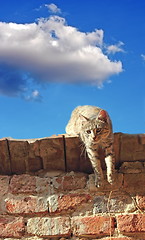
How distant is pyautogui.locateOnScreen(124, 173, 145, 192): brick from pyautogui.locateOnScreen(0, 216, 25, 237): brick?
76 centimetres

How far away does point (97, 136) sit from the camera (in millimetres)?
2641

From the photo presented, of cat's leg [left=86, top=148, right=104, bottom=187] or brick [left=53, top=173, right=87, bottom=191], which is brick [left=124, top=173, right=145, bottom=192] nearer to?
cat's leg [left=86, top=148, right=104, bottom=187]

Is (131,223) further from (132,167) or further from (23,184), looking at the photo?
(23,184)

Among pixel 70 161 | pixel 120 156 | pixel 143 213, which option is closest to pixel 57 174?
pixel 70 161

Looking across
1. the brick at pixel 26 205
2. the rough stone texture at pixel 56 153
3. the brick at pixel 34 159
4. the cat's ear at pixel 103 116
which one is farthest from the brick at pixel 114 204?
the cat's ear at pixel 103 116

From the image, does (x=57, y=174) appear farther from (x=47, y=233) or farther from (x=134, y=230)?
(x=134, y=230)

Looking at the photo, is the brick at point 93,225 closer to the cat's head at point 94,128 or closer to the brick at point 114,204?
the brick at point 114,204

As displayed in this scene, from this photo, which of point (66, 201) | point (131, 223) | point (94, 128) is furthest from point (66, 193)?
point (94, 128)

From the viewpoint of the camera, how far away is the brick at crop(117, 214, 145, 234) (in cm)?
221

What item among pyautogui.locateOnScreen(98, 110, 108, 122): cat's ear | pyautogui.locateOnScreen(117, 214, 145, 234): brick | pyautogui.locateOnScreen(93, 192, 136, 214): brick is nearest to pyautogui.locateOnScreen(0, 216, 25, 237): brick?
pyautogui.locateOnScreen(93, 192, 136, 214): brick

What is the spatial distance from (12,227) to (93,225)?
53 cm

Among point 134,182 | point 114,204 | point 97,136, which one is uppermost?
point 97,136

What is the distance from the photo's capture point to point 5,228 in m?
2.27

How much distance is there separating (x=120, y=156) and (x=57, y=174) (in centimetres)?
47
